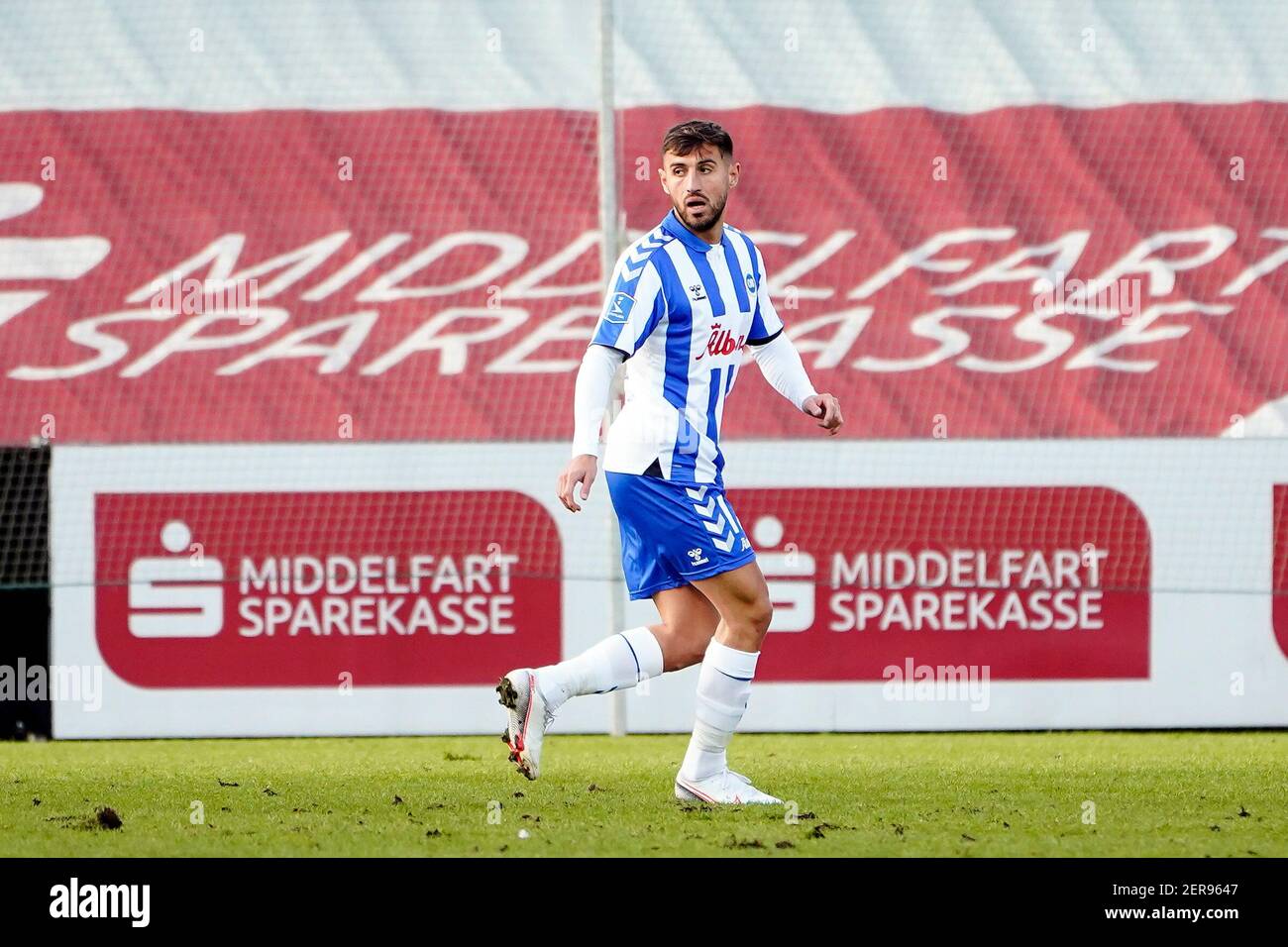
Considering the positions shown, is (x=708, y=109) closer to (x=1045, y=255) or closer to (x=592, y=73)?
(x=592, y=73)

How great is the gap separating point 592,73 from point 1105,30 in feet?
7.81

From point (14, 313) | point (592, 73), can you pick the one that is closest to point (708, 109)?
point (592, 73)

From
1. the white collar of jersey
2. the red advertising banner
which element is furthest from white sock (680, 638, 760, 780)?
the red advertising banner

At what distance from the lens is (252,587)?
7184mm

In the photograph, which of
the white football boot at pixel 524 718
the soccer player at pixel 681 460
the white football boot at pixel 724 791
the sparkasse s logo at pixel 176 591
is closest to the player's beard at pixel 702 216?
the soccer player at pixel 681 460

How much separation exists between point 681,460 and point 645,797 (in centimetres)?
103

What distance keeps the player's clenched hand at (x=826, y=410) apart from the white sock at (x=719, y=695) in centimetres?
63

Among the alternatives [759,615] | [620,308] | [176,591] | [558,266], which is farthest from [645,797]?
[558,266]

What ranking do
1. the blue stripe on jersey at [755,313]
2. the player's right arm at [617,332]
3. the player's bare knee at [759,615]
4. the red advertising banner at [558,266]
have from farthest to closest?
the red advertising banner at [558,266] → the blue stripe on jersey at [755,313] → the player's bare knee at [759,615] → the player's right arm at [617,332]

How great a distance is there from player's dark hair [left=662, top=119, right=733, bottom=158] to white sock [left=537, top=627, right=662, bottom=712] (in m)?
1.29

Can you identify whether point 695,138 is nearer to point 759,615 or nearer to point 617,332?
point 617,332

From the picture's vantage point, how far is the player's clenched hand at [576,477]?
13.8 ft

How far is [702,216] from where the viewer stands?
14.9 ft

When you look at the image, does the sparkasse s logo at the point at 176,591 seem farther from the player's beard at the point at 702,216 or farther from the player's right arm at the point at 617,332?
the player's beard at the point at 702,216
